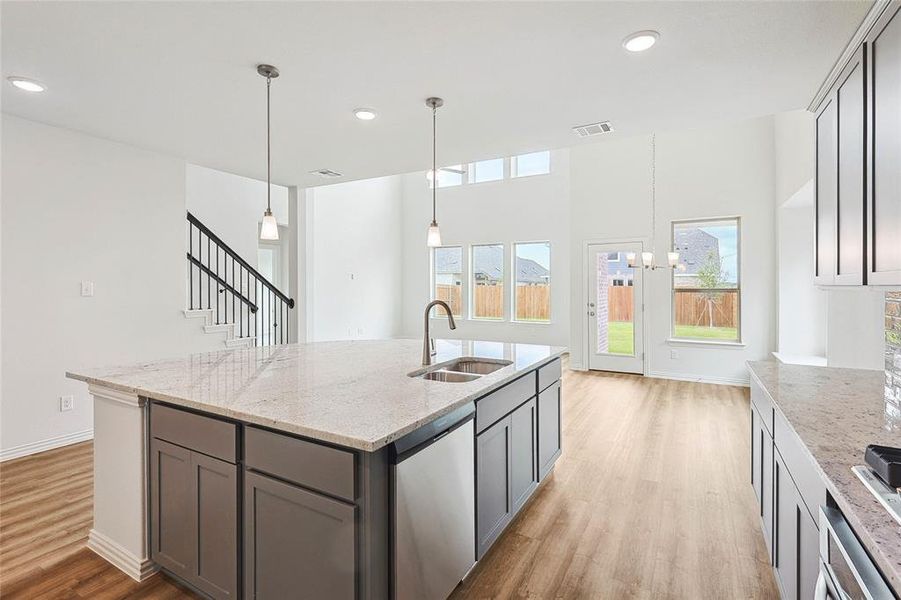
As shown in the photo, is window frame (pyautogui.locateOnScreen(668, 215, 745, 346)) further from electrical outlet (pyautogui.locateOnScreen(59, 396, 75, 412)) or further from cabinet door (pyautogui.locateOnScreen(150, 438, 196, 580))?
electrical outlet (pyautogui.locateOnScreen(59, 396, 75, 412))

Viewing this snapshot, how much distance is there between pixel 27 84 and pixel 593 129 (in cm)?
383

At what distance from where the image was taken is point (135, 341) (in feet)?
13.3

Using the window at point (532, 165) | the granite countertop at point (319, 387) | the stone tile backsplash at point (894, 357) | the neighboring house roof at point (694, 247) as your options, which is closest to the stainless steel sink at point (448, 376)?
the granite countertop at point (319, 387)


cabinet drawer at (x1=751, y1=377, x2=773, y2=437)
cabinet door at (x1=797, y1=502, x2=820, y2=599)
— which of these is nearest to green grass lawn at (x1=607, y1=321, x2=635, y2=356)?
cabinet drawer at (x1=751, y1=377, x2=773, y2=437)

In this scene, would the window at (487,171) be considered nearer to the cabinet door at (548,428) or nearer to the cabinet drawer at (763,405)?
the cabinet door at (548,428)

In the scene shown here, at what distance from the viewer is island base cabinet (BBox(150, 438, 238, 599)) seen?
5.74 ft

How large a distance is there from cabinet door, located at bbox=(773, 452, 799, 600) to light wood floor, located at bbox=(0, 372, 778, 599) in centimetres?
33

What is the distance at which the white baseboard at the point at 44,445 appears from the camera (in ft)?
11.0

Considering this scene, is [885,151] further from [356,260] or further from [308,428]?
[356,260]

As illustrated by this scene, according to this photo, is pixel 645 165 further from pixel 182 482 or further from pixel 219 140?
pixel 182 482

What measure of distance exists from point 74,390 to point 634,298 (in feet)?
22.2

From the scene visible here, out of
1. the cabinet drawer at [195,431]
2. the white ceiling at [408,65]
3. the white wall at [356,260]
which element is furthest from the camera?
the white wall at [356,260]

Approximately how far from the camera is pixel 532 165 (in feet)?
27.4

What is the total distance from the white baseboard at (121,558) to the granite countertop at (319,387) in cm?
80
